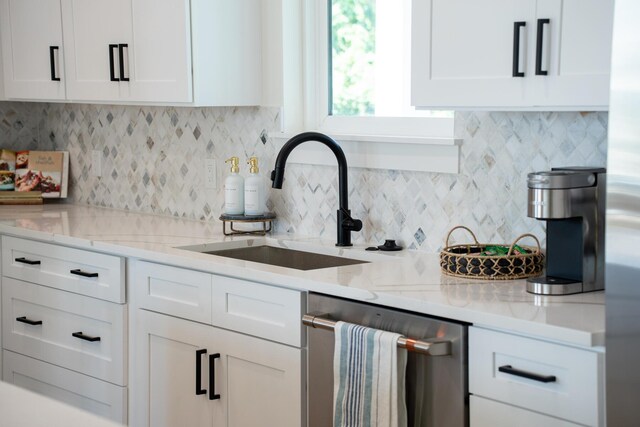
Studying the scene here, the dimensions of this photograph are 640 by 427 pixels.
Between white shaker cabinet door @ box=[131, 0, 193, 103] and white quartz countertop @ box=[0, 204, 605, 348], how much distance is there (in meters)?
0.52

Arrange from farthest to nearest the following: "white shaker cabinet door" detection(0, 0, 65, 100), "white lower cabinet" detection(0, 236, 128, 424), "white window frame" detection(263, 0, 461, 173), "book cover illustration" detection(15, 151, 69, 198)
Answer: "book cover illustration" detection(15, 151, 69, 198)
"white shaker cabinet door" detection(0, 0, 65, 100)
"white lower cabinet" detection(0, 236, 128, 424)
"white window frame" detection(263, 0, 461, 173)

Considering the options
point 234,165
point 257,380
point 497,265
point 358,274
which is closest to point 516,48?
point 497,265

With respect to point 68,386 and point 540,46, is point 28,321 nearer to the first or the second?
point 68,386

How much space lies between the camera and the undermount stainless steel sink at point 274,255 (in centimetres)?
334

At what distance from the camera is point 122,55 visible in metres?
3.74

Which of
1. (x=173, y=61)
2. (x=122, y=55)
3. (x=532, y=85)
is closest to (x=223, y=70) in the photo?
(x=173, y=61)

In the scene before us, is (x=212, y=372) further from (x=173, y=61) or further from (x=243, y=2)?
(x=243, y=2)

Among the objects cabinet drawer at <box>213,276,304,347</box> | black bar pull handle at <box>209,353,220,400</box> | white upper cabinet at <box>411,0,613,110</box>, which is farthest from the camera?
black bar pull handle at <box>209,353,220,400</box>

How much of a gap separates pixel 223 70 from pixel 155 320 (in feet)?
3.10

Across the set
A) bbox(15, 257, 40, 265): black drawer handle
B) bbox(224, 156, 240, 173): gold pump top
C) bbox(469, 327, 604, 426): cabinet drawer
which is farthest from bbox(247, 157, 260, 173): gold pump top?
bbox(469, 327, 604, 426): cabinet drawer

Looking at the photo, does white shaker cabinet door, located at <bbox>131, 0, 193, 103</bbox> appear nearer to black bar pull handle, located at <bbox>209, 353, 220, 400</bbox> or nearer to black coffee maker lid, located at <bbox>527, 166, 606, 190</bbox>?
black bar pull handle, located at <bbox>209, 353, 220, 400</bbox>

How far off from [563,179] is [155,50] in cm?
179

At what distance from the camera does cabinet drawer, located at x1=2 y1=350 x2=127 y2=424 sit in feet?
11.4

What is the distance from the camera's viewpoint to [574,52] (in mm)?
2361
